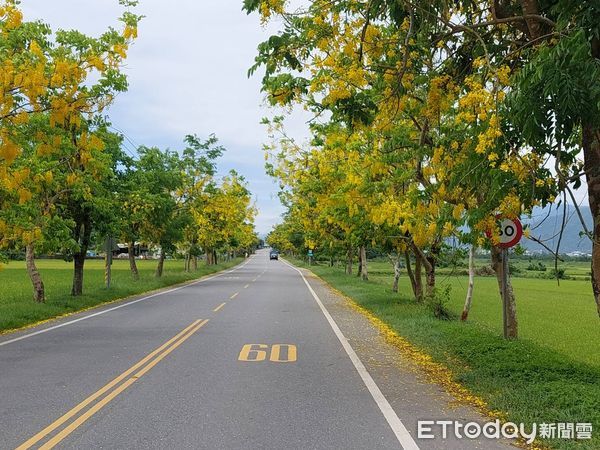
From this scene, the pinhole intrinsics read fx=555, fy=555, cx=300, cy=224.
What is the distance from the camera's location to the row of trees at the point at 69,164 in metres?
9.54

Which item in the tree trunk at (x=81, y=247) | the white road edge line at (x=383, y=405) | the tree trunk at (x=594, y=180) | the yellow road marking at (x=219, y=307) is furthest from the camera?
the tree trunk at (x=81, y=247)

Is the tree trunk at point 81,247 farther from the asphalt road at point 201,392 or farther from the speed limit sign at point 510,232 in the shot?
the speed limit sign at point 510,232

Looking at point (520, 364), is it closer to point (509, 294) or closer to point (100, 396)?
point (509, 294)

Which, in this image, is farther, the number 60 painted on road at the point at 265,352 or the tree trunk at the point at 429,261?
the tree trunk at the point at 429,261

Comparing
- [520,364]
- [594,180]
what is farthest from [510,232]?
[594,180]

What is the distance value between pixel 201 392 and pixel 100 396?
3.95ft

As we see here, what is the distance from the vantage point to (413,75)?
30.5ft

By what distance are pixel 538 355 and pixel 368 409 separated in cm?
399

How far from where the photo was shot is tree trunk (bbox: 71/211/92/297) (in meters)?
20.5

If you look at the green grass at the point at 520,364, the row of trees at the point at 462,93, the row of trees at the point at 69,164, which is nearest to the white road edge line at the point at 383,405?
the green grass at the point at 520,364

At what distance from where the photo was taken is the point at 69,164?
15.9 metres

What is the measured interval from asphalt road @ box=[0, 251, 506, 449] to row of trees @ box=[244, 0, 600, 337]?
2.90 metres

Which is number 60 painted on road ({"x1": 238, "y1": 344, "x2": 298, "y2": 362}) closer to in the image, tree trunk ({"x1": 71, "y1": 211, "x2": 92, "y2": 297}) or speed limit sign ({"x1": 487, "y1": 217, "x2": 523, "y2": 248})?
speed limit sign ({"x1": 487, "y1": 217, "x2": 523, "y2": 248})

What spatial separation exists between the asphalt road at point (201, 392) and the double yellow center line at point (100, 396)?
1cm
